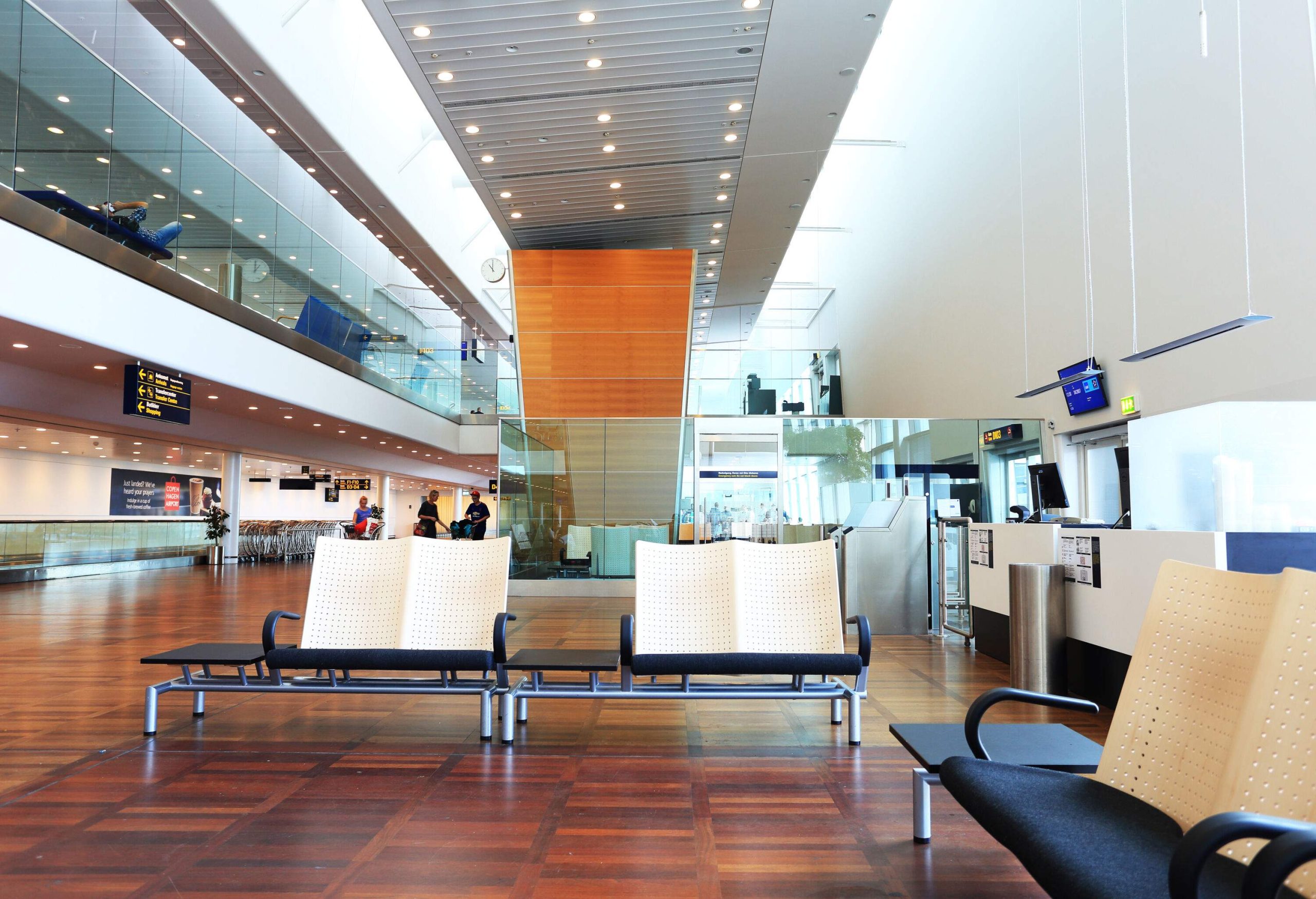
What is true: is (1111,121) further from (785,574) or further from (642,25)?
(785,574)

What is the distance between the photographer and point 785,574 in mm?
4238

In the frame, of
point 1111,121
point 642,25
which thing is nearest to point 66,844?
point 642,25

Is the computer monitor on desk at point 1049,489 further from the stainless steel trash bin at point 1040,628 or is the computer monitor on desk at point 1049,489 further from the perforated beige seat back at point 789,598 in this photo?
the perforated beige seat back at point 789,598

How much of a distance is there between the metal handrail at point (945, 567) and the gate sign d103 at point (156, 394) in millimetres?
7896

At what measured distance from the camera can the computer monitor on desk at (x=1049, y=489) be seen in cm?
652

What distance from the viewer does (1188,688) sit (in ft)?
6.88

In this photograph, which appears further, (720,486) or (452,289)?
(452,289)

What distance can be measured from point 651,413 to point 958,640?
20.4 ft

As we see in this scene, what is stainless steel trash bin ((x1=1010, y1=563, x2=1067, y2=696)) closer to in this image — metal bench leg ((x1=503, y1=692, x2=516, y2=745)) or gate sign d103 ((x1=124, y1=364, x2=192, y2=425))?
metal bench leg ((x1=503, y1=692, x2=516, y2=745))

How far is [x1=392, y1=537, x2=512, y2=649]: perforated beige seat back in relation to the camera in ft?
13.7

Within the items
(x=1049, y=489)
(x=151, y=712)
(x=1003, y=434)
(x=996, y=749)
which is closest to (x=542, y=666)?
(x=151, y=712)

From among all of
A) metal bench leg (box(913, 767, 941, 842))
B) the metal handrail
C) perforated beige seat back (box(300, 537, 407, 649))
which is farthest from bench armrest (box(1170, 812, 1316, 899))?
the metal handrail

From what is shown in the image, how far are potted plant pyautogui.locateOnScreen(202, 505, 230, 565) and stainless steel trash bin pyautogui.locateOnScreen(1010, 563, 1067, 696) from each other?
1730 cm

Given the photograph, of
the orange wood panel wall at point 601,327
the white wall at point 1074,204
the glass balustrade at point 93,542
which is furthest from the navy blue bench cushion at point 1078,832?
the glass balustrade at point 93,542
